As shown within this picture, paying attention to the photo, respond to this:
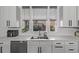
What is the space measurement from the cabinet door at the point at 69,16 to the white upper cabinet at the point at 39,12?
2.47 feet

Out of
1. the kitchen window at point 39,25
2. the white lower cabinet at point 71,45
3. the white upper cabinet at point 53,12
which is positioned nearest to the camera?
the white lower cabinet at point 71,45

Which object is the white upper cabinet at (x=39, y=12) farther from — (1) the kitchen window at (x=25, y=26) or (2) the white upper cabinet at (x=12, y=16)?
(2) the white upper cabinet at (x=12, y=16)

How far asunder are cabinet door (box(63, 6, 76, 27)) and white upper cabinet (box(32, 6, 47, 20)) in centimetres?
75

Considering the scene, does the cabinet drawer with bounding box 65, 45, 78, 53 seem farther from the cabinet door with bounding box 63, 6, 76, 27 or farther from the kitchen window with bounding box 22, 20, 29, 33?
the kitchen window with bounding box 22, 20, 29, 33

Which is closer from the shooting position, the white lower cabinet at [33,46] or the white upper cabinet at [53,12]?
the white lower cabinet at [33,46]

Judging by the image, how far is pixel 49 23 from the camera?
4.47 meters

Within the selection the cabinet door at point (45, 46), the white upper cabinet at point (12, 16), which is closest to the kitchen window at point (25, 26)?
the white upper cabinet at point (12, 16)

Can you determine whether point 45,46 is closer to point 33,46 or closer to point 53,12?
point 33,46

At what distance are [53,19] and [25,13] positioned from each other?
3.37 feet

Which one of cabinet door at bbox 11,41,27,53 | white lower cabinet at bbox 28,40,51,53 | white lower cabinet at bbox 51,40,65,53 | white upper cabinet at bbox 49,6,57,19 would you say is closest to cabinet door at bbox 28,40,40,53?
white lower cabinet at bbox 28,40,51,53

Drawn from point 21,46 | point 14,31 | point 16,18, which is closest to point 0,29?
point 14,31

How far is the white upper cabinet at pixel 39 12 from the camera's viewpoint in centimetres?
440
